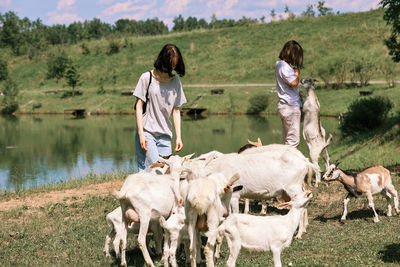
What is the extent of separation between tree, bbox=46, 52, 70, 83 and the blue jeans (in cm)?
4758

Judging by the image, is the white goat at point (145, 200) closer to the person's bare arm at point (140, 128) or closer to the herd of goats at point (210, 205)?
the herd of goats at point (210, 205)

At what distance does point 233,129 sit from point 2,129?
16993mm

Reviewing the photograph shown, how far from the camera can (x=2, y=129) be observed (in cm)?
3572

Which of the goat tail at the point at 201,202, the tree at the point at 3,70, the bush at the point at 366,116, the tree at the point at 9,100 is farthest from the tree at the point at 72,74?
the goat tail at the point at 201,202

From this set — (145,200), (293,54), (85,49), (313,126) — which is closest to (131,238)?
(145,200)

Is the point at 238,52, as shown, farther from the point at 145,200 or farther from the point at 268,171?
the point at 145,200

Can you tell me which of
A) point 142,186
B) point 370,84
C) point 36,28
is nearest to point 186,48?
point 370,84

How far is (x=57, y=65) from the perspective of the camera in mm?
53531

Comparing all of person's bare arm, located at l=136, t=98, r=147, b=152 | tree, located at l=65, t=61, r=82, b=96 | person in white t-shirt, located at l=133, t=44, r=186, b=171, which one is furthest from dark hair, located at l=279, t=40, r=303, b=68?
tree, located at l=65, t=61, r=82, b=96

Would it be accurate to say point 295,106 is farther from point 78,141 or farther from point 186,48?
point 186,48

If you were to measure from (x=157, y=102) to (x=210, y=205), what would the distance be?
2.18 metres

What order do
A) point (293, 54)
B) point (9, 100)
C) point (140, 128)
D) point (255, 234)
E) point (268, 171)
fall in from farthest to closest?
point (9, 100) < point (293, 54) < point (268, 171) < point (140, 128) < point (255, 234)

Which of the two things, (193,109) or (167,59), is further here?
(193,109)

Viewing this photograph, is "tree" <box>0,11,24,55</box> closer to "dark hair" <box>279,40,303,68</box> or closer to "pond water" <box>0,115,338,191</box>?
"pond water" <box>0,115,338,191</box>
